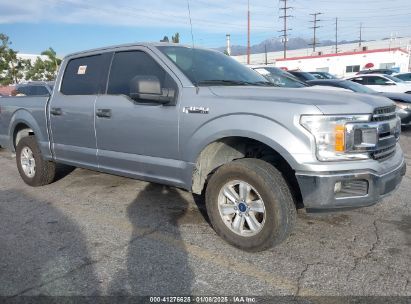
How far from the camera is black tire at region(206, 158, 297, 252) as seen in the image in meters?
3.31

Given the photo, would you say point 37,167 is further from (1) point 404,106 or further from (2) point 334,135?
(1) point 404,106

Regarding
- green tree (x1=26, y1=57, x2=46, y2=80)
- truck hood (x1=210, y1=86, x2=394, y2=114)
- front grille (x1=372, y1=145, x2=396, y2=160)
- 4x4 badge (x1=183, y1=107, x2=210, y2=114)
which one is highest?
green tree (x1=26, y1=57, x2=46, y2=80)

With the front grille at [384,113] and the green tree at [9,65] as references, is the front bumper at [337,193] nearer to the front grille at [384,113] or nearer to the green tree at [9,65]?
the front grille at [384,113]

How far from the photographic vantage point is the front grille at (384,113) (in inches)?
129

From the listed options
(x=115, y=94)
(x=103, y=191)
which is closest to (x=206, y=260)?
(x=115, y=94)

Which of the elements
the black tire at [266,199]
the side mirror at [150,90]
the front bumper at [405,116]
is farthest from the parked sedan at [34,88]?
the front bumper at [405,116]

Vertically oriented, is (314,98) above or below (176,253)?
above

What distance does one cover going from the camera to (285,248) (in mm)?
3629

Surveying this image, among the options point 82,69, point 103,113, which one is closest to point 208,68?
point 103,113

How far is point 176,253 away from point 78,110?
2308 millimetres

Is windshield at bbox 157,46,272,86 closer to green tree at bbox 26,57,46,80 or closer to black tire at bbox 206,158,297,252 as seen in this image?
black tire at bbox 206,158,297,252

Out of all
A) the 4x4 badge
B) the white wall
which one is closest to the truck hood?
the 4x4 badge

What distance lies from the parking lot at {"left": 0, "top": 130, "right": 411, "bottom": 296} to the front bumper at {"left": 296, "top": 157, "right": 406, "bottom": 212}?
527 mm

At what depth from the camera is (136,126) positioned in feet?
13.8
